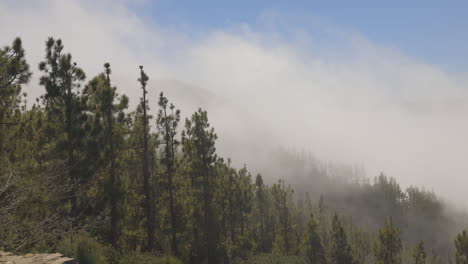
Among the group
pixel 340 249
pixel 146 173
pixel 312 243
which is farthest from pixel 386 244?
pixel 146 173

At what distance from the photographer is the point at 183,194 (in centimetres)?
3003

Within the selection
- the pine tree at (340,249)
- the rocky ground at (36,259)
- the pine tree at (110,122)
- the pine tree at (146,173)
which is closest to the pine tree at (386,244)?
the pine tree at (340,249)

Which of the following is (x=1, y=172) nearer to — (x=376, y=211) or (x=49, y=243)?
(x=49, y=243)

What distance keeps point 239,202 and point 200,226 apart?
10.3 m

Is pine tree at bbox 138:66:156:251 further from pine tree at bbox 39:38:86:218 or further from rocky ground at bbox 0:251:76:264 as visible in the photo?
rocky ground at bbox 0:251:76:264

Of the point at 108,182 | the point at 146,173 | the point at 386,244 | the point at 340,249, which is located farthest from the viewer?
the point at 340,249

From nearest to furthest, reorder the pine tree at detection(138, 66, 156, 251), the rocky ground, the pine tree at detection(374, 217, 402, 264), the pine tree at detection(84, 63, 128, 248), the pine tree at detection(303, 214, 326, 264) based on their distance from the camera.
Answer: the rocky ground → the pine tree at detection(84, 63, 128, 248) → the pine tree at detection(138, 66, 156, 251) → the pine tree at detection(374, 217, 402, 264) → the pine tree at detection(303, 214, 326, 264)

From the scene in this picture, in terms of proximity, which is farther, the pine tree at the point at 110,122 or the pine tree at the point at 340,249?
the pine tree at the point at 340,249

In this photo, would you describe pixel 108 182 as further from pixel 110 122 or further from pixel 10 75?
pixel 10 75

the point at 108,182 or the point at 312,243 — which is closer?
the point at 108,182

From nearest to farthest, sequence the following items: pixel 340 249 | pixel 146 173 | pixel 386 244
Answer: pixel 146 173 < pixel 386 244 < pixel 340 249

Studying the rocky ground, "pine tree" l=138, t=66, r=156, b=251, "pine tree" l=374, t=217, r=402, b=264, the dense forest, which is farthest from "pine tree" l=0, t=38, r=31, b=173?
"pine tree" l=374, t=217, r=402, b=264

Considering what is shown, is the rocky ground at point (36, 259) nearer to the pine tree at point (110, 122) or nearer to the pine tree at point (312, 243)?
the pine tree at point (110, 122)

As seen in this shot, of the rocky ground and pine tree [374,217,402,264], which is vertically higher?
the rocky ground
